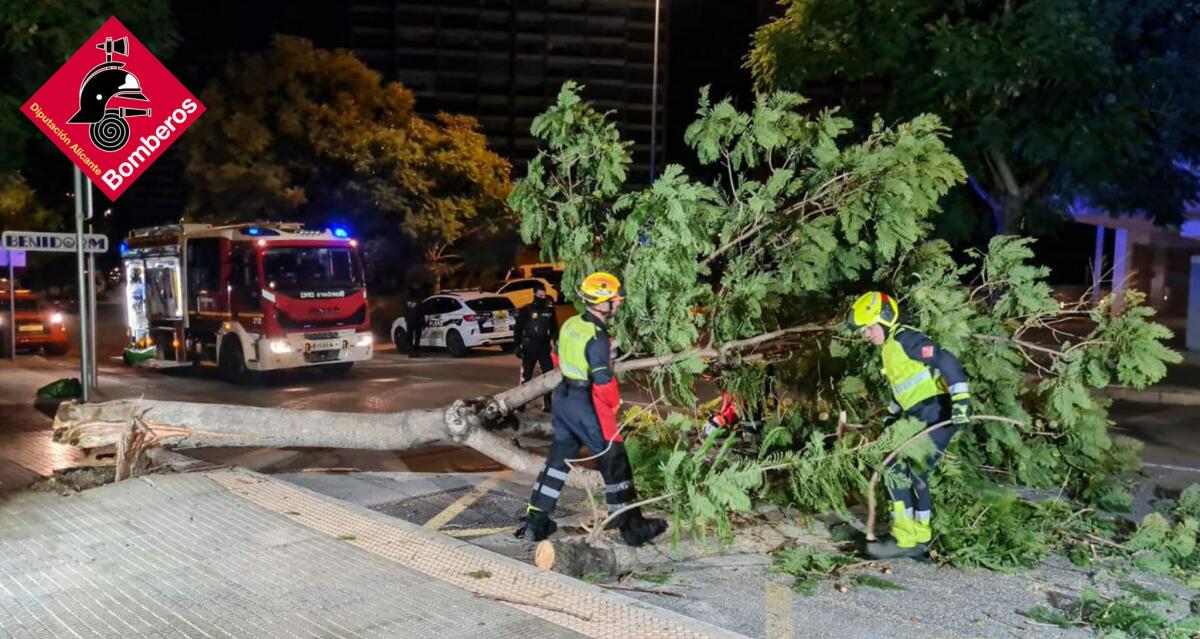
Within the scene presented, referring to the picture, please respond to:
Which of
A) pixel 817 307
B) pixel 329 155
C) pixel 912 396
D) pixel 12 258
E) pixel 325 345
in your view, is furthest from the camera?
pixel 329 155

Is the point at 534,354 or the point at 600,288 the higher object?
the point at 600,288

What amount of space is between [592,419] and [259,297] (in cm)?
1043

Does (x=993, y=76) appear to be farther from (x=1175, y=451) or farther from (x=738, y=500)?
(x=738, y=500)

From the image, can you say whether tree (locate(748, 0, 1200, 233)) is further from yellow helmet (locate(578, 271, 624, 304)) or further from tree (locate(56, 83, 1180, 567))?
yellow helmet (locate(578, 271, 624, 304))

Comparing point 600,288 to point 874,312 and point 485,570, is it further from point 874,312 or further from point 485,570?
point 485,570

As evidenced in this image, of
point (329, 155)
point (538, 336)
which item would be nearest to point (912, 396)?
point (538, 336)

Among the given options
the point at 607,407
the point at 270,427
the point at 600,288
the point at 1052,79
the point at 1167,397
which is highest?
the point at 1052,79

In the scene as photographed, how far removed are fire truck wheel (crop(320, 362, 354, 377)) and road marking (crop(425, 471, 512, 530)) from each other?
909 centimetres

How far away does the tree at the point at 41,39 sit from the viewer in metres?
10.9

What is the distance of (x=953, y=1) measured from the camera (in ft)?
50.2

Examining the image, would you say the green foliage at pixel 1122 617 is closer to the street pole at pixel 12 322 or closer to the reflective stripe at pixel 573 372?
the reflective stripe at pixel 573 372

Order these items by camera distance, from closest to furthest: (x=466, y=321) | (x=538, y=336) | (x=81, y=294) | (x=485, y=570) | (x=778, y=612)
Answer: (x=778, y=612) < (x=485, y=570) < (x=81, y=294) < (x=538, y=336) < (x=466, y=321)

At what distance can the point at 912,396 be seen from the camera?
18.8ft

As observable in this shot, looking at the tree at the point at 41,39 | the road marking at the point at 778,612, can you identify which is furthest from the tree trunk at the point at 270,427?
the tree at the point at 41,39
